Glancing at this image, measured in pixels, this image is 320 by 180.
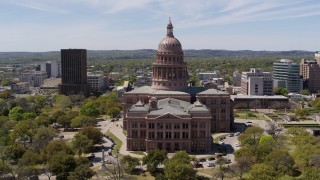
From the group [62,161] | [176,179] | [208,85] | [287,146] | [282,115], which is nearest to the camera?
[176,179]

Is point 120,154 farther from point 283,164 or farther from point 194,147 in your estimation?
point 283,164

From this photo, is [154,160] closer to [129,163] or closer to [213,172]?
[129,163]

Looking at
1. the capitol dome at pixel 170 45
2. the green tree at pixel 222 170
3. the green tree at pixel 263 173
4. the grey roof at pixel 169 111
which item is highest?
the capitol dome at pixel 170 45

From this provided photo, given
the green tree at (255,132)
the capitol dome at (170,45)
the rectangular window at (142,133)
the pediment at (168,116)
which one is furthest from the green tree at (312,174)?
the capitol dome at (170,45)

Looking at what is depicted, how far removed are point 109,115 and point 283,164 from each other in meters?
104

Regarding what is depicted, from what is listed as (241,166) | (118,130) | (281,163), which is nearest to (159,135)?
(241,166)

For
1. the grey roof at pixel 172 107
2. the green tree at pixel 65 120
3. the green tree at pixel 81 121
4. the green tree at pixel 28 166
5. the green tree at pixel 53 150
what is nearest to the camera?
the green tree at pixel 28 166

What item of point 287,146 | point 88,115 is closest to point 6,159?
point 88,115

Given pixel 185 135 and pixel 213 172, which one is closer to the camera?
pixel 213 172

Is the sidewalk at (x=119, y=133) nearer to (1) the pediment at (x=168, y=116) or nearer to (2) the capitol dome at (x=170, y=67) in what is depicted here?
(1) the pediment at (x=168, y=116)

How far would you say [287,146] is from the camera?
11844 cm

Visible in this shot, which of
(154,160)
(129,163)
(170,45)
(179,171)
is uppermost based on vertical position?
(170,45)

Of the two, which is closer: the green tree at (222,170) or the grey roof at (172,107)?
the green tree at (222,170)

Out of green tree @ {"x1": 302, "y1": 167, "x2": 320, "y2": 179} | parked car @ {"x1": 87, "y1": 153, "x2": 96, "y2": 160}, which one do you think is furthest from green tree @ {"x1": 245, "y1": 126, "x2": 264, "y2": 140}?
parked car @ {"x1": 87, "y1": 153, "x2": 96, "y2": 160}
